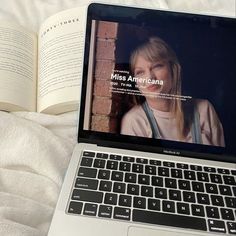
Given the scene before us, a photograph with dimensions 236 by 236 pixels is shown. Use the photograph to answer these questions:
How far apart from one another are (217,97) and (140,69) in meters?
0.12

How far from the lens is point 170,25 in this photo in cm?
65

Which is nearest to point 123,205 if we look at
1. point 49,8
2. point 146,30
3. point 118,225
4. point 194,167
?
point 118,225

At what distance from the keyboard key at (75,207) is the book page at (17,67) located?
239 mm

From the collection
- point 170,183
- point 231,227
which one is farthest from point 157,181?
point 231,227

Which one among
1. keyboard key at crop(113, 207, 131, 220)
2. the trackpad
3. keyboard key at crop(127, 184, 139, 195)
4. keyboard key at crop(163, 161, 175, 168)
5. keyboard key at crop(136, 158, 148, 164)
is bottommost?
the trackpad

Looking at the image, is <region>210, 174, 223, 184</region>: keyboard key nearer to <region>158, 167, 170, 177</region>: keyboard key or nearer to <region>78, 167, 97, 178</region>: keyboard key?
<region>158, 167, 170, 177</region>: keyboard key

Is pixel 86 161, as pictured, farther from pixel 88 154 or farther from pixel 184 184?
pixel 184 184

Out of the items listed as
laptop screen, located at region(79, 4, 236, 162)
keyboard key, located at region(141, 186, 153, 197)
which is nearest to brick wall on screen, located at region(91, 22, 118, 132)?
laptop screen, located at region(79, 4, 236, 162)

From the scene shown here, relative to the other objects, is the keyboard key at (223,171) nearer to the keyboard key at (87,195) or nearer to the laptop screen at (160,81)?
the laptop screen at (160,81)

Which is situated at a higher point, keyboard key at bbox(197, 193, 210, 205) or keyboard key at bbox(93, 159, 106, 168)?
keyboard key at bbox(93, 159, 106, 168)

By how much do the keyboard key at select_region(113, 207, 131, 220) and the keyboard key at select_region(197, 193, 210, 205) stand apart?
10 centimetres

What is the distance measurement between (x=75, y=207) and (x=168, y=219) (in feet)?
0.41

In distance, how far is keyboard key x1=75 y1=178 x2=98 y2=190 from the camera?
2.00 feet

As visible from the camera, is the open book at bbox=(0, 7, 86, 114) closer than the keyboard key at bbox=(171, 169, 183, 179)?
No
